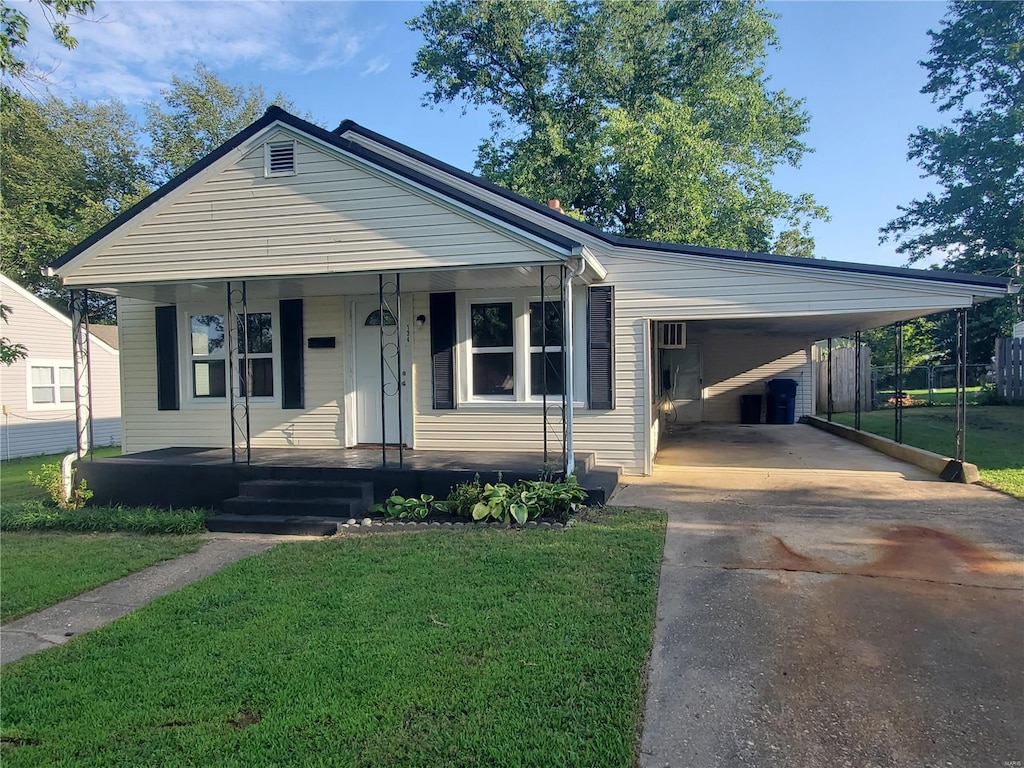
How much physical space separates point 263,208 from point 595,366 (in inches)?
188

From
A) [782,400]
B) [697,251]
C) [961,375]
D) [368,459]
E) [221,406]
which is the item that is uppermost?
[697,251]

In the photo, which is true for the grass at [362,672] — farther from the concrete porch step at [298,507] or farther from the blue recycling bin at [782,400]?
the blue recycling bin at [782,400]

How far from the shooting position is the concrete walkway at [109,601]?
3844 mm

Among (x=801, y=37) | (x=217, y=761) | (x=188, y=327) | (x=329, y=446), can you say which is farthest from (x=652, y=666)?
(x=801, y=37)

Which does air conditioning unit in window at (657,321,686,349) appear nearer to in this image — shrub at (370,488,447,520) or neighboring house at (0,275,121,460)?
shrub at (370,488,447,520)

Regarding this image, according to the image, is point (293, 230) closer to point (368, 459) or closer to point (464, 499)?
point (368, 459)

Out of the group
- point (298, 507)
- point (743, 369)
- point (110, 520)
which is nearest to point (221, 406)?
point (110, 520)

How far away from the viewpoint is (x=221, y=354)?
30.8ft

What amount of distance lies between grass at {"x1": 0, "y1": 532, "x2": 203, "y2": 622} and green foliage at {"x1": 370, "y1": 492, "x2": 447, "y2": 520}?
1.90 m

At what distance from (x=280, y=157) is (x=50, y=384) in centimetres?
1469

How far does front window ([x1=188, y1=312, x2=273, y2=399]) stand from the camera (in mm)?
9258

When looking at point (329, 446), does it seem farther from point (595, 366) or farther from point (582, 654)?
point (582, 654)

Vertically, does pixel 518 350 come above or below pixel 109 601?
above

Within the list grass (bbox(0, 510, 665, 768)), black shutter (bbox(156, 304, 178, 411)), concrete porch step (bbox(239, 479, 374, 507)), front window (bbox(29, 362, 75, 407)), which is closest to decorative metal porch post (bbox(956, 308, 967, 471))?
grass (bbox(0, 510, 665, 768))
